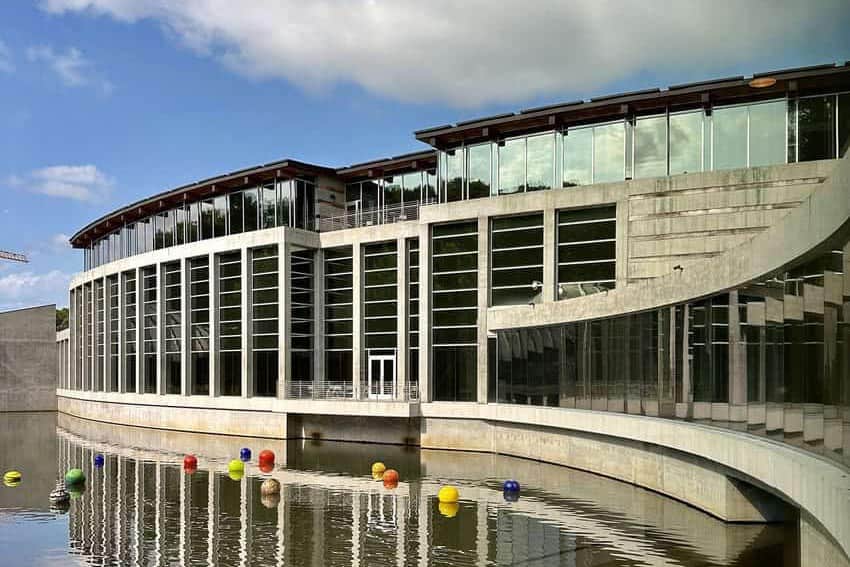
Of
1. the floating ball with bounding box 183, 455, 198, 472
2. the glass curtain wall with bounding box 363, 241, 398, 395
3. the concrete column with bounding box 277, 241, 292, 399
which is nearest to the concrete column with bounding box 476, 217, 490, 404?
the glass curtain wall with bounding box 363, 241, 398, 395

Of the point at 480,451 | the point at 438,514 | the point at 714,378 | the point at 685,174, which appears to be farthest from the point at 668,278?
the point at 480,451

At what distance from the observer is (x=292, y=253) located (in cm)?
5547

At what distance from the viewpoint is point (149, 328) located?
A: 67875mm

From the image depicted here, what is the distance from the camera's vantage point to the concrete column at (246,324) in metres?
56.2

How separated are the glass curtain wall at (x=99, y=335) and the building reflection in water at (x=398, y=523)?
130 ft

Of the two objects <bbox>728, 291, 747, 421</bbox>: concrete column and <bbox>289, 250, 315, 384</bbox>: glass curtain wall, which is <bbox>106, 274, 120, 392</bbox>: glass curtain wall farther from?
<bbox>728, 291, 747, 421</bbox>: concrete column

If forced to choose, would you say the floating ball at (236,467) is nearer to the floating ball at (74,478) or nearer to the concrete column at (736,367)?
the floating ball at (74,478)

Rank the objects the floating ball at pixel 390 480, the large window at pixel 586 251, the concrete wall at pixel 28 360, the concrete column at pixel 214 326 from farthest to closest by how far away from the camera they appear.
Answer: the concrete wall at pixel 28 360, the concrete column at pixel 214 326, the large window at pixel 586 251, the floating ball at pixel 390 480

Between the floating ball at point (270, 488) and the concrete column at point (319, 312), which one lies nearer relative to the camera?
the floating ball at point (270, 488)

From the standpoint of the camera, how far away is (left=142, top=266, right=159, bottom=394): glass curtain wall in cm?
6638

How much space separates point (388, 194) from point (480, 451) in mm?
18959

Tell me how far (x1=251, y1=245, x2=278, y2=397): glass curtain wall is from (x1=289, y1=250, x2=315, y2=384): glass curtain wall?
1.04 meters

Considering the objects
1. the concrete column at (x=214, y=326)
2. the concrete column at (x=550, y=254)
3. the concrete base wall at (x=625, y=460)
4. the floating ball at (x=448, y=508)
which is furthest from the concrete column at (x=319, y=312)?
the floating ball at (x=448, y=508)

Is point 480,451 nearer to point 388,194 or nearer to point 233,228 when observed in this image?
point 388,194
